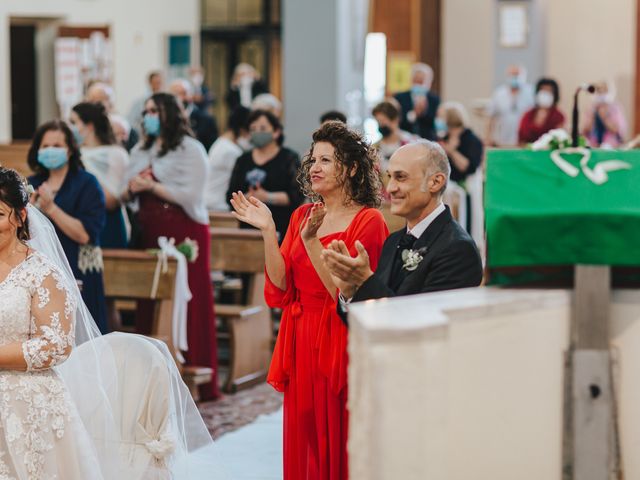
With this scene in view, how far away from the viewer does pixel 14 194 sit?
14.1 ft

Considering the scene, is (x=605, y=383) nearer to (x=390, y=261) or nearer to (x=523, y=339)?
(x=523, y=339)

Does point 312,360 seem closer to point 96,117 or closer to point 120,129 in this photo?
point 96,117

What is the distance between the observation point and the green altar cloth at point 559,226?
308 centimetres

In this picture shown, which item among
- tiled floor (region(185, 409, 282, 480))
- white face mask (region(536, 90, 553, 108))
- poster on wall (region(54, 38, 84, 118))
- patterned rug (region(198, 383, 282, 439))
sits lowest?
patterned rug (region(198, 383, 282, 439))

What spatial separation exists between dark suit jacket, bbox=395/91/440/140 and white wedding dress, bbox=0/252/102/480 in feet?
30.8

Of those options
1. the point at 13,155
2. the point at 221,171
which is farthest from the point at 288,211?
the point at 13,155

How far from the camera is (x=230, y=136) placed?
10.3 m

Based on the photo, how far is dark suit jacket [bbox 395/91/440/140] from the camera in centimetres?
1355

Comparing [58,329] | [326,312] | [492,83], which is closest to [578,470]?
[326,312]

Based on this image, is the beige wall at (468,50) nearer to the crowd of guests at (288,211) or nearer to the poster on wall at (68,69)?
the poster on wall at (68,69)

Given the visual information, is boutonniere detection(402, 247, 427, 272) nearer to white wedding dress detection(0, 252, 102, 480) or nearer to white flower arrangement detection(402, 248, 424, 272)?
white flower arrangement detection(402, 248, 424, 272)

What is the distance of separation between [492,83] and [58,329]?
58.9ft

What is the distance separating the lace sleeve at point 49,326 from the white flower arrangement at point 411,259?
1.10m

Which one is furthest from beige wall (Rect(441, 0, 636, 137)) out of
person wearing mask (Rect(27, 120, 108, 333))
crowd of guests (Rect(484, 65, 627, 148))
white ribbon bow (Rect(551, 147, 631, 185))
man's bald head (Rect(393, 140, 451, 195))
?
white ribbon bow (Rect(551, 147, 631, 185))
